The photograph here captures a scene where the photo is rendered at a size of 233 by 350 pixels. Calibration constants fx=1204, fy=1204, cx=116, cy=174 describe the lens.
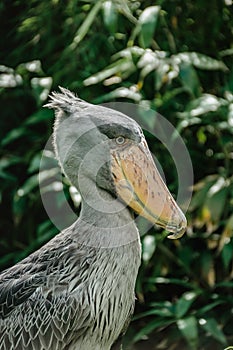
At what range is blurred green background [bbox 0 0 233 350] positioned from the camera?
16.8 feet

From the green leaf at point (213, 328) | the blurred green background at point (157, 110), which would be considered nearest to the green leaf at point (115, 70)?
the blurred green background at point (157, 110)

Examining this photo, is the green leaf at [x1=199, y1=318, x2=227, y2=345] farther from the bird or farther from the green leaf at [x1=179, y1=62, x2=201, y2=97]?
the bird

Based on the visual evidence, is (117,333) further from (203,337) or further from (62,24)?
(62,24)

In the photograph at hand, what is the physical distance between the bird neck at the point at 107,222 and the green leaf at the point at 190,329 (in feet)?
4.69

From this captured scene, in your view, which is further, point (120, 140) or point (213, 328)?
point (213, 328)

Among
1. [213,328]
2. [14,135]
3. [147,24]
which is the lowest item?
[213,328]

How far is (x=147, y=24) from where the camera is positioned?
198 inches

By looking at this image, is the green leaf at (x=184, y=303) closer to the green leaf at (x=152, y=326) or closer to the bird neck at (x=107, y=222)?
the green leaf at (x=152, y=326)

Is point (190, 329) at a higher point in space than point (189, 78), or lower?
lower

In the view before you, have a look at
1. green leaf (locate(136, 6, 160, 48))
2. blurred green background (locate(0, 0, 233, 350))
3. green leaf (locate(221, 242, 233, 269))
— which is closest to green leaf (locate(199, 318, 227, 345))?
blurred green background (locate(0, 0, 233, 350))

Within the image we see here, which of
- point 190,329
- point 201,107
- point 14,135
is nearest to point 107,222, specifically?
point 190,329

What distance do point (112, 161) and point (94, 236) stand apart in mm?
233

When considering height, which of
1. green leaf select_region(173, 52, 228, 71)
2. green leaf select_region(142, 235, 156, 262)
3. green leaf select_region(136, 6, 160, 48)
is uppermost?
green leaf select_region(136, 6, 160, 48)

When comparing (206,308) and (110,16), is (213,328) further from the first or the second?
(110,16)
